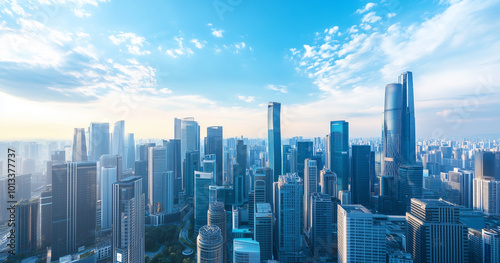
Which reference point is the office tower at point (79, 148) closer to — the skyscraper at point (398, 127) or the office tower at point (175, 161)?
the office tower at point (175, 161)

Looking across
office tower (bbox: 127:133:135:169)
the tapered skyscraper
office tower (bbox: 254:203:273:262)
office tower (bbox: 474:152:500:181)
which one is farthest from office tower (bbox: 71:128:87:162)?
office tower (bbox: 474:152:500:181)

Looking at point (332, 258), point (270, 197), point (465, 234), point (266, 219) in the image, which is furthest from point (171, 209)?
point (465, 234)

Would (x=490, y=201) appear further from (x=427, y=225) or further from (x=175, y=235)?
(x=175, y=235)

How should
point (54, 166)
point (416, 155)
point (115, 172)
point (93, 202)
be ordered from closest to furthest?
point (54, 166) < point (93, 202) < point (115, 172) < point (416, 155)

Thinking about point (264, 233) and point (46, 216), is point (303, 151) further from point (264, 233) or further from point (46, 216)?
point (46, 216)

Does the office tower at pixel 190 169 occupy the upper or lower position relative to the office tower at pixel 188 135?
lower

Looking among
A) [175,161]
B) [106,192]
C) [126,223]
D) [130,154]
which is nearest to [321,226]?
[126,223]

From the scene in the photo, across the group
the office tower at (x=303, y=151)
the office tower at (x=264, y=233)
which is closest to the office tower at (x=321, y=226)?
the office tower at (x=264, y=233)
